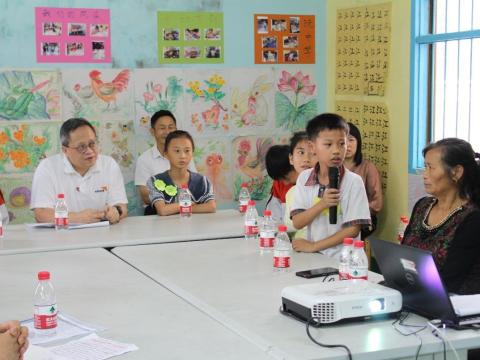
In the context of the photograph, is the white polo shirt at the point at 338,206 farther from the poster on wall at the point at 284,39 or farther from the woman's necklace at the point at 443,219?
the poster on wall at the point at 284,39

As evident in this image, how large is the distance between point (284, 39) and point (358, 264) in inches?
152

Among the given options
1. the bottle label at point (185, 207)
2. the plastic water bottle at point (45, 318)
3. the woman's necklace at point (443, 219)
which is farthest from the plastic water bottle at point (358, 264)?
the bottle label at point (185, 207)

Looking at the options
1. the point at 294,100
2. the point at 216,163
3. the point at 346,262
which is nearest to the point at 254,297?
the point at 346,262

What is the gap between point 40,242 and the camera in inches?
158

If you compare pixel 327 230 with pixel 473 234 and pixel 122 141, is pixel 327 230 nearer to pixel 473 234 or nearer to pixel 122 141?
pixel 473 234

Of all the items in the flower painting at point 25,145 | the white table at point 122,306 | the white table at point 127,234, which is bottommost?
the white table at point 127,234

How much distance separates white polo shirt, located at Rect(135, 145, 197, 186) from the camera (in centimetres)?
591

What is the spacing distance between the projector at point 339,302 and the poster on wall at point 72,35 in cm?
378

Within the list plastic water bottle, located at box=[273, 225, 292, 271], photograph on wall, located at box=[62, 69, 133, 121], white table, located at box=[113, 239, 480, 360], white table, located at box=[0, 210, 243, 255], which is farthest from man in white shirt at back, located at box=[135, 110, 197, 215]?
plastic water bottle, located at box=[273, 225, 292, 271]

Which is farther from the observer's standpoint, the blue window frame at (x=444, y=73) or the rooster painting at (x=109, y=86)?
the rooster painting at (x=109, y=86)

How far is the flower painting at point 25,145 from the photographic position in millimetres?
5676

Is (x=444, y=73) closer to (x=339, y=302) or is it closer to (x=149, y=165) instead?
(x=149, y=165)

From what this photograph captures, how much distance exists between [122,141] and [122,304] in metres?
3.38

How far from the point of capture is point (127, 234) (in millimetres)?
4234
